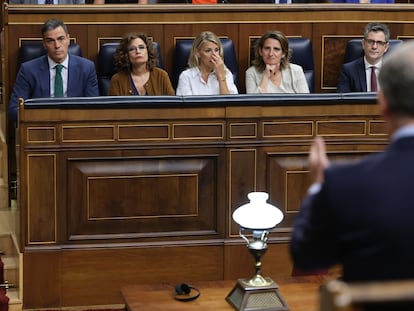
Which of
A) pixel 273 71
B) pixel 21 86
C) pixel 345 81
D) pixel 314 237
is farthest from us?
pixel 345 81

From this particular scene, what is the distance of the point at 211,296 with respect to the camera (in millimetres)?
3758

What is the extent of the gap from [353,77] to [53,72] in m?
1.62

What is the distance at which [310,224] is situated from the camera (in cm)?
193

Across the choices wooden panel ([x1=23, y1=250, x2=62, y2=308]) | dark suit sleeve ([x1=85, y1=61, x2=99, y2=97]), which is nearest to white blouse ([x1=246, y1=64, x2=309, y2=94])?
dark suit sleeve ([x1=85, y1=61, x2=99, y2=97])

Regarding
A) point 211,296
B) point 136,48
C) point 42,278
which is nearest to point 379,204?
point 211,296

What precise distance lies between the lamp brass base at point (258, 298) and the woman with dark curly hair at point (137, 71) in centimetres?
187

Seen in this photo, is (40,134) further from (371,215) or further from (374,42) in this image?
(371,215)

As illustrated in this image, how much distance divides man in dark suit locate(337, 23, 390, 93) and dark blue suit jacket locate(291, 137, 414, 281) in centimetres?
374

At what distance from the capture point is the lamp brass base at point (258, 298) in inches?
142

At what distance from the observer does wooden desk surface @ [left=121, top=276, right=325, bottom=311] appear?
144 inches

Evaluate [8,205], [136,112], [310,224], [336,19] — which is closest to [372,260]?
[310,224]

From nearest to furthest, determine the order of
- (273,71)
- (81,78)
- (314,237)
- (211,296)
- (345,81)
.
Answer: (314,237)
(211,296)
(81,78)
(273,71)
(345,81)

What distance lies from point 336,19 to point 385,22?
303mm

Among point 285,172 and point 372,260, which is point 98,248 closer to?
point 285,172
